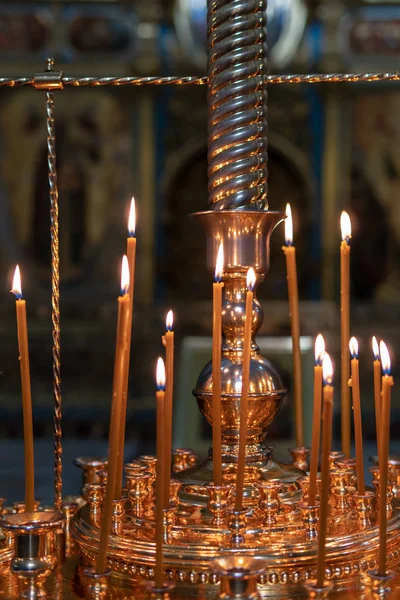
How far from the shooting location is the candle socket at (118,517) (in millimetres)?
1146

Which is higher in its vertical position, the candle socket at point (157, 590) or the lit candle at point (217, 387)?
the lit candle at point (217, 387)

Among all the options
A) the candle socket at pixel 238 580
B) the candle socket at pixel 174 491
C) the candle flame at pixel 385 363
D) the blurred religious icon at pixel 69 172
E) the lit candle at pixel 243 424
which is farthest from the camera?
the blurred religious icon at pixel 69 172

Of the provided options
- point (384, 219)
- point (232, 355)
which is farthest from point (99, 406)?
point (232, 355)

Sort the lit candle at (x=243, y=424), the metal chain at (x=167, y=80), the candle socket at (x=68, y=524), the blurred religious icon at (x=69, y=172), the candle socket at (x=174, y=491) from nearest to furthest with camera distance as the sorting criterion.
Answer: the lit candle at (x=243, y=424), the candle socket at (x=174, y=491), the candle socket at (x=68, y=524), the metal chain at (x=167, y=80), the blurred religious icon at (x=69, y=172)

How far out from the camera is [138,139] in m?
9.27

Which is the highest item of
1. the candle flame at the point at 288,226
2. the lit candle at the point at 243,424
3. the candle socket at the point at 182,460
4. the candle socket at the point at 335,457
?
the candle flame at the point at 288,226

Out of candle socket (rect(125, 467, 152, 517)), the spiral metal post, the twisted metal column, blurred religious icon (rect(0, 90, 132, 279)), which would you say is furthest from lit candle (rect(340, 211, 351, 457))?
blurred religious icon (rect(0, 90, 132, 279))

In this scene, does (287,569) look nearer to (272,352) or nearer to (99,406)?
(272,352)

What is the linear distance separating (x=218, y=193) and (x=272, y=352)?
4379mm

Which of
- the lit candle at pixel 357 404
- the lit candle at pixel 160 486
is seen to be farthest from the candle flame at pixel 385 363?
the lit candle at pixel 160 486

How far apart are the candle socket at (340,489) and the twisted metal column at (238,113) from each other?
401 mm

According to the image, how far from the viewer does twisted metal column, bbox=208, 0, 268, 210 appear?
4.36 ft

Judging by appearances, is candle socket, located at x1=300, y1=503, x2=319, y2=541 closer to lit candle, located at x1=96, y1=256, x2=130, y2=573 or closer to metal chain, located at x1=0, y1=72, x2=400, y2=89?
lit candle, located at x1=96, y1=256, x2=130, y2=573

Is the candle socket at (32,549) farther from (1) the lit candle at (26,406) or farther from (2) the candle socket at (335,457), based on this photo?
(2) the candle socket at (335,457)
